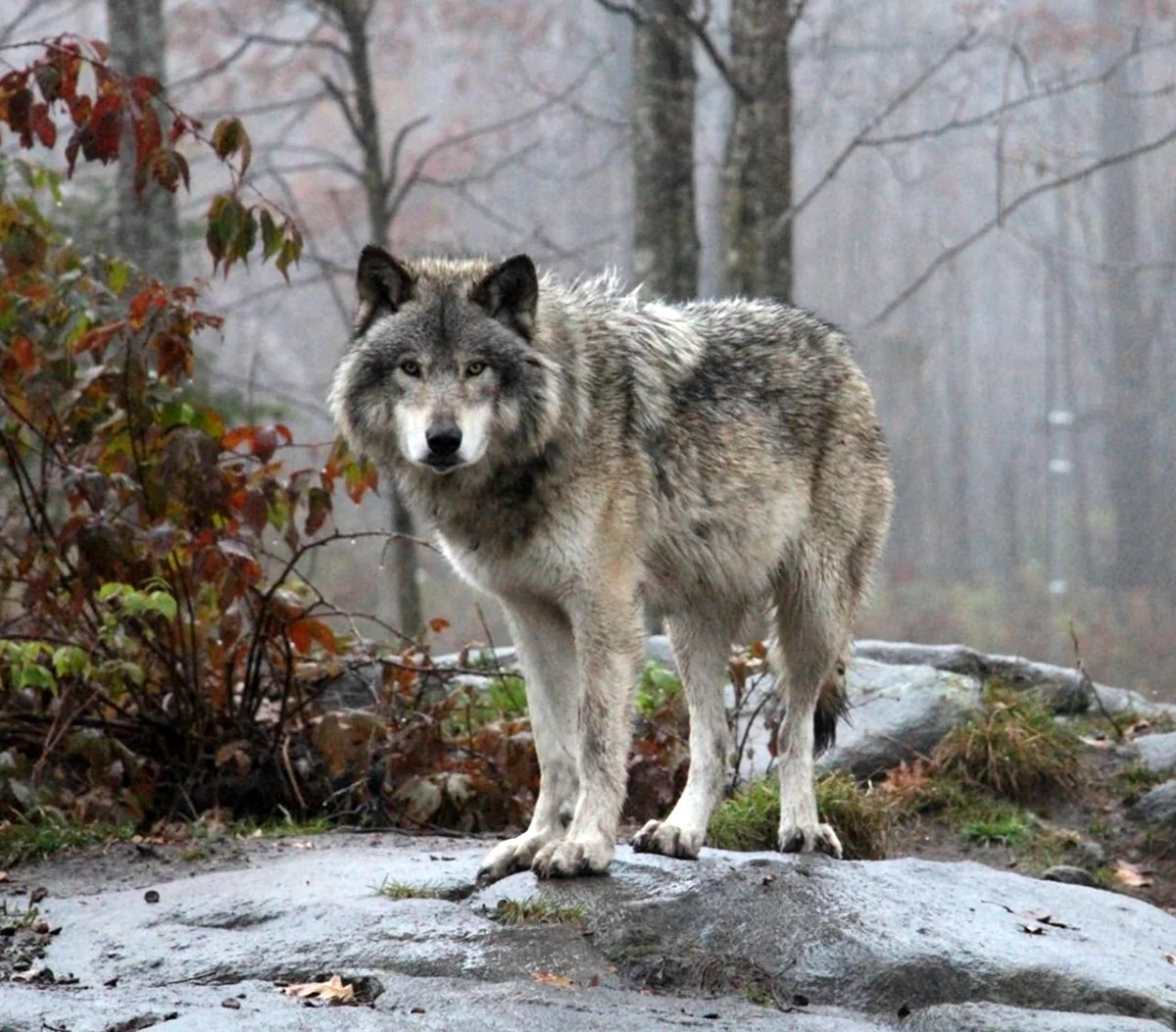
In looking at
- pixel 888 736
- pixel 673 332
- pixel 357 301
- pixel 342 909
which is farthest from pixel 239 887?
pixel 888 736

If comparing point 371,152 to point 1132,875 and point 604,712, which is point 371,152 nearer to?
point 1132,875

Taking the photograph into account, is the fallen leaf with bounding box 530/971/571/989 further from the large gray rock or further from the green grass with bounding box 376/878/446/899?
the green grass with bounding box 376/878/446/899

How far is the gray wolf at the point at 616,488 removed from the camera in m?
4.93

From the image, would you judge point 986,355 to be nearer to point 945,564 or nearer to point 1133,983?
point 945,564

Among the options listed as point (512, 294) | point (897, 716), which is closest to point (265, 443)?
point (512, 294)

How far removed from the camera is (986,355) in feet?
149

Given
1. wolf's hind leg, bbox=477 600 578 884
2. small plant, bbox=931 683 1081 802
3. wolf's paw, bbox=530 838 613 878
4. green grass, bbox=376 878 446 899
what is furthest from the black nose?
small plant, bbox=931 683 1081 802

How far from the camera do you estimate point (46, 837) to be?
6.02m

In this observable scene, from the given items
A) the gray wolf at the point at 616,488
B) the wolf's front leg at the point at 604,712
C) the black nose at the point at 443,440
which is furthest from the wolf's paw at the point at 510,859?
the black nose at the point at 443,440

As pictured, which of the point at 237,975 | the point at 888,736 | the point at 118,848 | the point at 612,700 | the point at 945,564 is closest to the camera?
the point at 237,975

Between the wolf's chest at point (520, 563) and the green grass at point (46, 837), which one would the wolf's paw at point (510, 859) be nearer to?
the wolf's chest at point (520, 563)

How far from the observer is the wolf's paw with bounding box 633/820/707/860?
520 cm

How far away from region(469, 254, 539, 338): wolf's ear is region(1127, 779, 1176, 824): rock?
4.02 meters

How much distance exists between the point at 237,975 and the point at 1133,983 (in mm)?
2558
